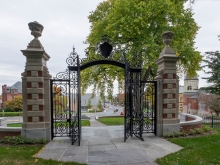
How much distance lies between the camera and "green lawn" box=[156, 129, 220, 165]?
4.84 m

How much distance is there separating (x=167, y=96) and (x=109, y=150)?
3.76 m

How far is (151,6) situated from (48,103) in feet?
37.2

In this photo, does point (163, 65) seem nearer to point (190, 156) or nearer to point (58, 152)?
point (190, 156)

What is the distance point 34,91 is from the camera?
6.98 m

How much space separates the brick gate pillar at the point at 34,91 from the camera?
6.93 m

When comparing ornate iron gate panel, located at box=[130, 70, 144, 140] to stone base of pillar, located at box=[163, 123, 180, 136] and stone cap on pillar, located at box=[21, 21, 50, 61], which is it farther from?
stone cap on pillar, located at box=[21, 21, 50, 61]

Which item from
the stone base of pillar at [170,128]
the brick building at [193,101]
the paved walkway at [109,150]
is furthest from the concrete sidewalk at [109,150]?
the brick building at [193,101]

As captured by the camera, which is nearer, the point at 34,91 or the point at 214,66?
the point at 34,91

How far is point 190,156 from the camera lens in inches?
207

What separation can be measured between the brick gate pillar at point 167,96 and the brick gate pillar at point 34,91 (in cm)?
516

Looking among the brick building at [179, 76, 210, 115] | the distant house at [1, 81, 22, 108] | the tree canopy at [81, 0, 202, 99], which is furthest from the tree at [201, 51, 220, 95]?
the distant house at [1, 81, 22, 108]

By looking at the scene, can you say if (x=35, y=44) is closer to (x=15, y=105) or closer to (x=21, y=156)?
(x=21, y=156)

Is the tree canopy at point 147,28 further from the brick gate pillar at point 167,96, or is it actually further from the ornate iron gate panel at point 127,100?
the ornate iron gate panel at point 127,100

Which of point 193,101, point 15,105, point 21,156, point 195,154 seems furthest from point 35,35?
point 193,101
